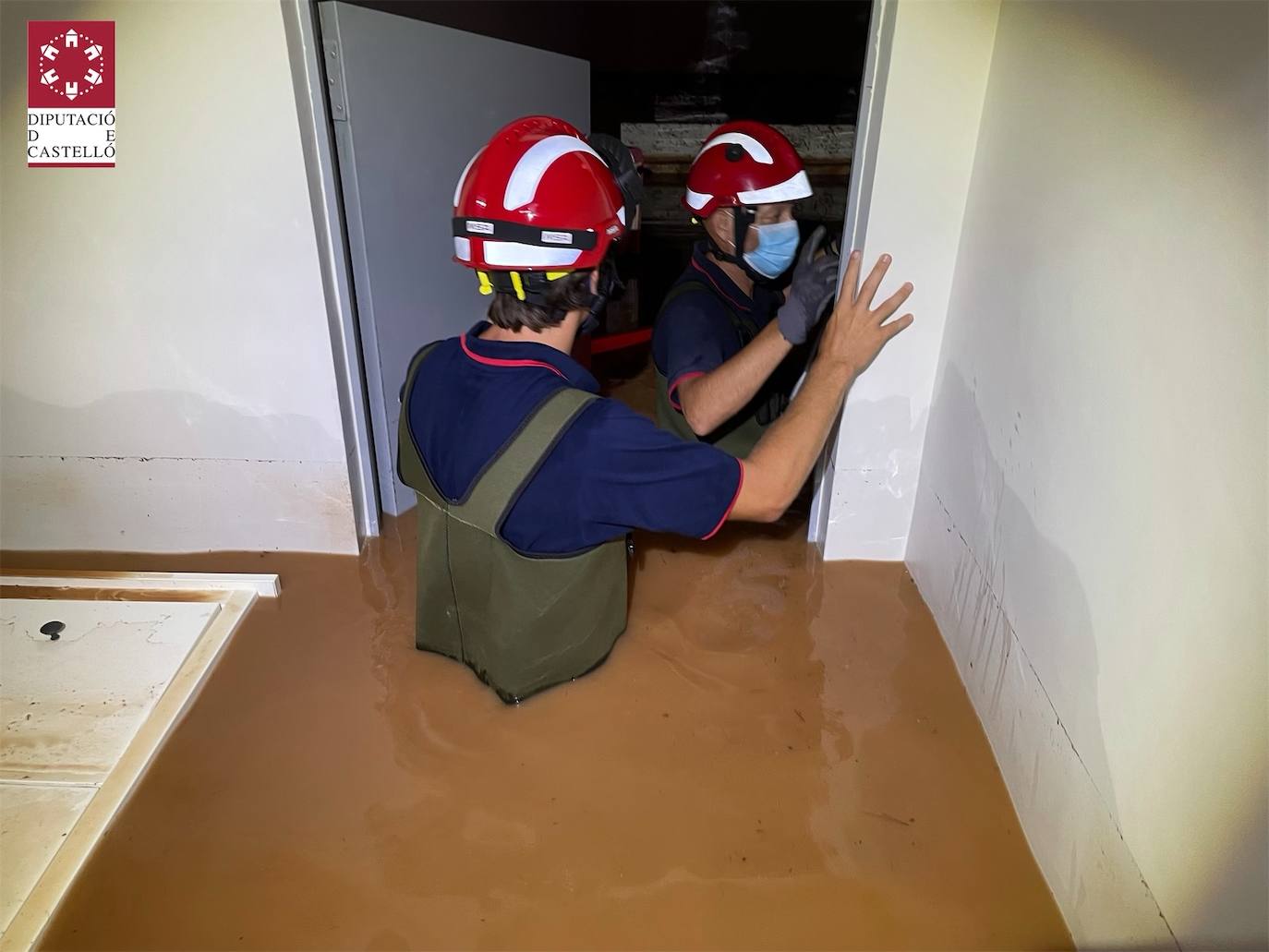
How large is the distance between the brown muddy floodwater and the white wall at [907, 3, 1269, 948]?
18 cm

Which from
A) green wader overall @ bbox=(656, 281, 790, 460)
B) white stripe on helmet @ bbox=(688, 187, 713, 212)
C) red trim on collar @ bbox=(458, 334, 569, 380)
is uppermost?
white stripe on helmet @ bbox=(688, 187, 713, 212)

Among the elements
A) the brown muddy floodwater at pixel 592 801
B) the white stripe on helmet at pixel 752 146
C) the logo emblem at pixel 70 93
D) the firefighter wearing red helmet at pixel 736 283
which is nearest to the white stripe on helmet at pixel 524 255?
the firefighter wearing red helmet at pixel 736 283

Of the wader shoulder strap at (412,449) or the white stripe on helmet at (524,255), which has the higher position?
the white stripe on helmet at (524,255)

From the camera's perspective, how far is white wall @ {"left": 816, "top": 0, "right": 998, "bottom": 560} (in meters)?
1.93

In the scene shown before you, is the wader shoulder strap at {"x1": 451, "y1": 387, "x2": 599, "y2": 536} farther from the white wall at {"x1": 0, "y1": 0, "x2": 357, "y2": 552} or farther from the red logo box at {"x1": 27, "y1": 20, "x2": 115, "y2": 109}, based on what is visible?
the red logo box at {"x1": 27, "y1": 20, "x2": 115, "y2": 109}

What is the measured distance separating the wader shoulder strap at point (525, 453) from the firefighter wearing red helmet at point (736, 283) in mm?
468

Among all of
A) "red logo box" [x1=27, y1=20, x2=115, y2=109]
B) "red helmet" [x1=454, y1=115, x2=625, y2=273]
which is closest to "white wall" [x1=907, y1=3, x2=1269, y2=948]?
"red helmet" [x1=454, y1=115, x2=625, y2=273]

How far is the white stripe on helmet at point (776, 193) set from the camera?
2133mm

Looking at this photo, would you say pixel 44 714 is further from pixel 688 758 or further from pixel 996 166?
pixel 996 166

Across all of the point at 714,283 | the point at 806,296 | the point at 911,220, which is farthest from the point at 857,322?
the point at 714,283

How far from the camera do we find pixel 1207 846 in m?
1.11

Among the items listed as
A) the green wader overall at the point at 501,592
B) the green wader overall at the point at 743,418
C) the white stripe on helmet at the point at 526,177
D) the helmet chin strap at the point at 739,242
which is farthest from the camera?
the green wader overall at the point at 743,418

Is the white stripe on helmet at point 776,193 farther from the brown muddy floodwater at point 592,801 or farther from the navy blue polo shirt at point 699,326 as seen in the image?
the brown muddy floodwater at point 592,801

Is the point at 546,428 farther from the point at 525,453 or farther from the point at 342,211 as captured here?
the point at 342,211
